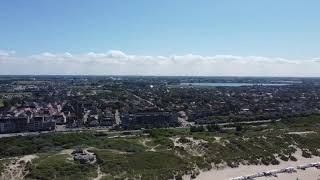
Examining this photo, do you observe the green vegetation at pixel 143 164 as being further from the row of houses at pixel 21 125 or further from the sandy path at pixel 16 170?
the row of houses at pixel 21 125

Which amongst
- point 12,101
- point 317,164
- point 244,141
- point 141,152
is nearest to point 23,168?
point 141,152

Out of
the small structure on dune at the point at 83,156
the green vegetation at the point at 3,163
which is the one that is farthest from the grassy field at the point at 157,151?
the green vegetation at the point at 3,163

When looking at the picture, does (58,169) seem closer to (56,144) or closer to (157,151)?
(157,151)

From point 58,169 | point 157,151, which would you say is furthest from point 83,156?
point 157,151

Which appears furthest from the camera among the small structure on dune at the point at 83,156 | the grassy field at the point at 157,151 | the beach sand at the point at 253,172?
the small structure on dune at the point at 83,156

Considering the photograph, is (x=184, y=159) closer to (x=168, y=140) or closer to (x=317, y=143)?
(x=168, y=140)

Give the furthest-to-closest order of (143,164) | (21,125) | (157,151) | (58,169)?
1. (21,125)
2. (157,151)
3. (143,164)
4. (58,169)

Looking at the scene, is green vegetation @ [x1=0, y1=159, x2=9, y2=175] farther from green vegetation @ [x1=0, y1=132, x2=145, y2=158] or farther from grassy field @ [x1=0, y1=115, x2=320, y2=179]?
green vegetation @ [x1=0, y1=132, x2=145, y2=158]
